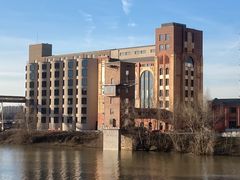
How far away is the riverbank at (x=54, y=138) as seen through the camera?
134750 mm

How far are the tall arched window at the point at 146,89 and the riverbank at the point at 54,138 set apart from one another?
3781 centimetres

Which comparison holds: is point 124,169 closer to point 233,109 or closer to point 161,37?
point 233,109

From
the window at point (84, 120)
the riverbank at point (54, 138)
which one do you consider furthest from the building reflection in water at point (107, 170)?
the window at point (84, 120)

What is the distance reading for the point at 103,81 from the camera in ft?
574

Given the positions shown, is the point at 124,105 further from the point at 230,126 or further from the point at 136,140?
the point at 230,126

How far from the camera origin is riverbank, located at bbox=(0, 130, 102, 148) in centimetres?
13475

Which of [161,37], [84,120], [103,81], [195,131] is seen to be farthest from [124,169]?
[84,120]

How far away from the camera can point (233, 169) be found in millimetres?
76750

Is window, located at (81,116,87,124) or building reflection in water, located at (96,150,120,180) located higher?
window, located at (81,116,87,124)

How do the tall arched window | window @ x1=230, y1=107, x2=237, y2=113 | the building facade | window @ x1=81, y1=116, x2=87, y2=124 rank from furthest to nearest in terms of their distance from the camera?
window @ x1=81, y1=116, x2=87, y2=124, the tall arched window, the building facade, window @ x1=230, y1=107, x2=237, y2=113

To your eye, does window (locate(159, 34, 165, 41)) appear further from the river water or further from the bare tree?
the river water

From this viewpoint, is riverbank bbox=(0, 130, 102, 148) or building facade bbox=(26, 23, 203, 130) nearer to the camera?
riverbank bbox=(0, 130, 102, 148)

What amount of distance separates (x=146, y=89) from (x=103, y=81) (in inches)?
590

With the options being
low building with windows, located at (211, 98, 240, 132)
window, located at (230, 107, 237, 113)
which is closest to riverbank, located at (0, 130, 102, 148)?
low building with windows, located at (211, 98, 240, 132)
